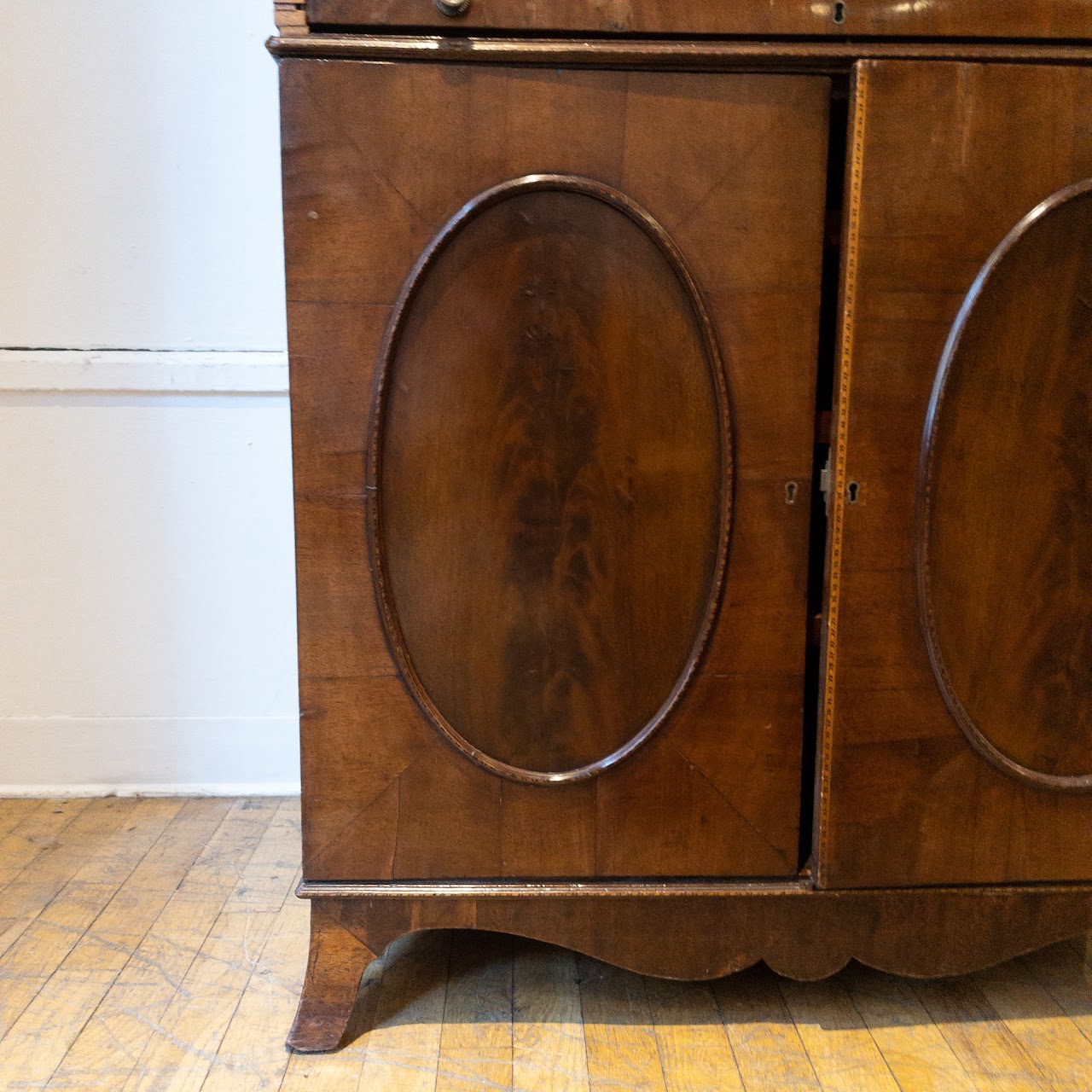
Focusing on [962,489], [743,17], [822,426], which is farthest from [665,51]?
[962,489]

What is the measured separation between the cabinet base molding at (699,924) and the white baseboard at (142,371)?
37.9 inches

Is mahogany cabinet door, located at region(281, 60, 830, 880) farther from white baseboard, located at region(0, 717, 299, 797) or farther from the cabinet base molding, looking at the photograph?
white baseboard, located at region(0, 717, 299, 797)

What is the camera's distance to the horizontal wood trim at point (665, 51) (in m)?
1.02

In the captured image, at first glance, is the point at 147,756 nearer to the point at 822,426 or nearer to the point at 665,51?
the point at 822,426

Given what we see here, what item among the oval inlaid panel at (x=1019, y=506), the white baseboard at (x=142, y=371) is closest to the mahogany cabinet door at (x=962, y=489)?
the oval inlaid panel at (x=1019, y=506)

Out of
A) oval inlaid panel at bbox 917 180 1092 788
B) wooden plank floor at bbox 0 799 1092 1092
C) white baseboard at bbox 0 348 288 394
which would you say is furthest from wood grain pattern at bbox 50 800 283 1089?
oval inlaid panel at bbox 917 180 1092 788

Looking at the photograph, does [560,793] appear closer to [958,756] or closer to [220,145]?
[958,756]

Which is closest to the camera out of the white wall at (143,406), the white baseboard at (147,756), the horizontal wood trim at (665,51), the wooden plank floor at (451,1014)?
the horizontal wood trim at (665,51)

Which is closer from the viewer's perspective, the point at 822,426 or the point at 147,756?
the point at 822,426

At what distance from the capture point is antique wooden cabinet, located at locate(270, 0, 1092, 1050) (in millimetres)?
1049

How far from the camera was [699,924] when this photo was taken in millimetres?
1195

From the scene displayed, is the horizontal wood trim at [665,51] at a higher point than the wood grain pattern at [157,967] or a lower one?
higher

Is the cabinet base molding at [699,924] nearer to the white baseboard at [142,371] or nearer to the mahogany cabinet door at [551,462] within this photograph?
the mahogany cabinet door at [551,462]

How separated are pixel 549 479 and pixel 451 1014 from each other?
684mm
